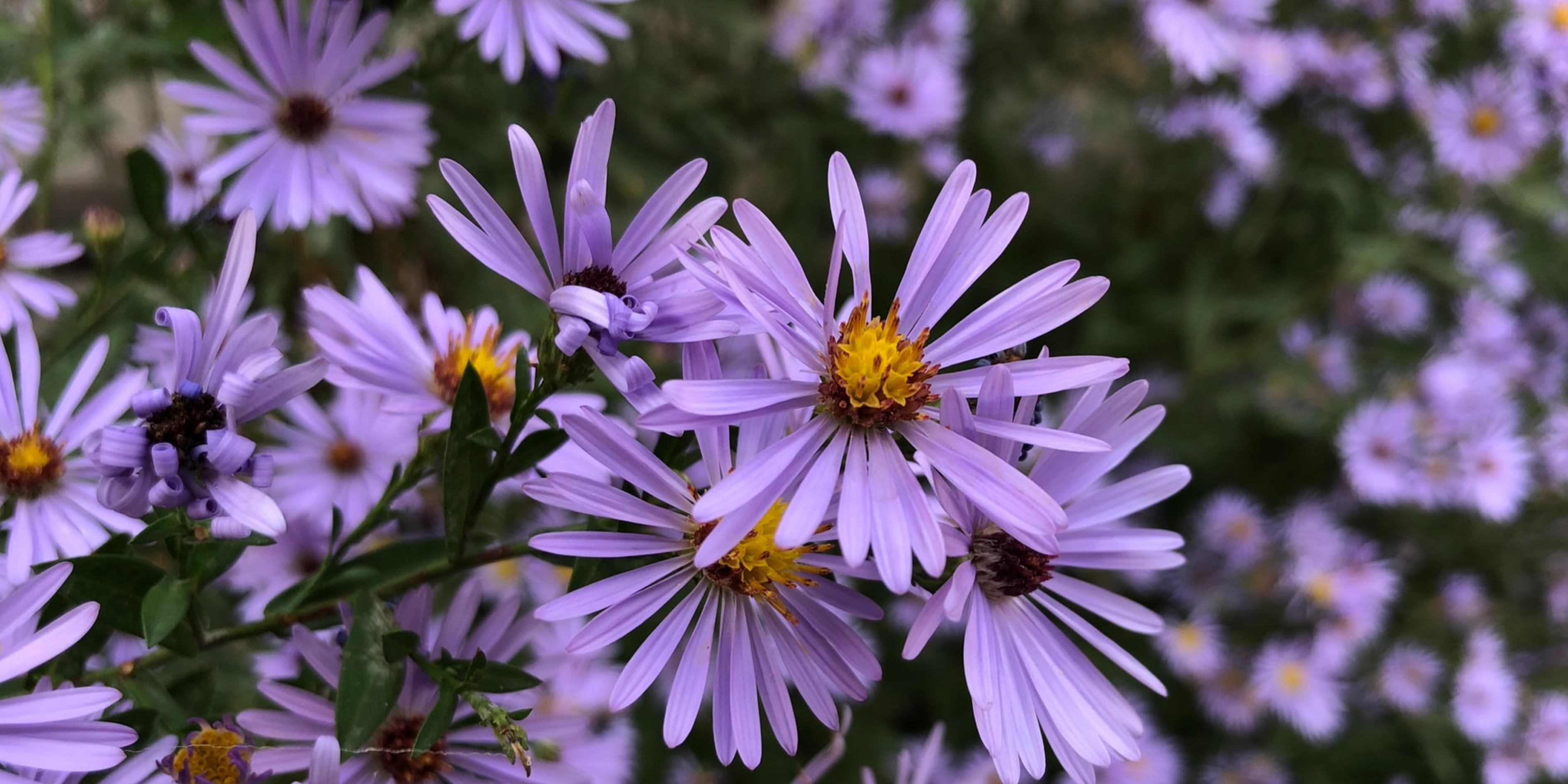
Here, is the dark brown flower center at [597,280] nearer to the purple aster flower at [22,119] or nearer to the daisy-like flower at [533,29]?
the daisy-like flower at [533,29]

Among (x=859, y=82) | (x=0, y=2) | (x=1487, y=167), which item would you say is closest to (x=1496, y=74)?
(x=1487, y=167)

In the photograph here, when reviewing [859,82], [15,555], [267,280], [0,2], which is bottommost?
[15,555]

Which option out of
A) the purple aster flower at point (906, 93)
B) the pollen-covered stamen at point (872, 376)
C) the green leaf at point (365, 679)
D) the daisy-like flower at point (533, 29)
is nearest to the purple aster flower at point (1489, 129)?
the purple aster flower at point (906, 93)

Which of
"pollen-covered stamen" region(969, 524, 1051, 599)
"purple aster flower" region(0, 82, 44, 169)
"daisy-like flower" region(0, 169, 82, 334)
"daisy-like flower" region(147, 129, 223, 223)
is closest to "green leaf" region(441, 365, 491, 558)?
"pollen-covered stamen" region(969, 524, 1051, 599)

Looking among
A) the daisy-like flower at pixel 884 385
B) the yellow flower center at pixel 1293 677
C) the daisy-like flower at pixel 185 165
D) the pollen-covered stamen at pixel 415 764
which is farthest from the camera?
the yellow flower center at pixel 1293 677

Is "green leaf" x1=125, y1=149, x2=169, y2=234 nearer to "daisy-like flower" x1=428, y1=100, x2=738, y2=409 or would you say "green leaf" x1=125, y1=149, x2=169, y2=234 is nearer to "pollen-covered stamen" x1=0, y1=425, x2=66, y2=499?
"pollen-covered stamen" x1=0, y1=425, x2=66, y2=499

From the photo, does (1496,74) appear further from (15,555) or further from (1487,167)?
(15,555)
